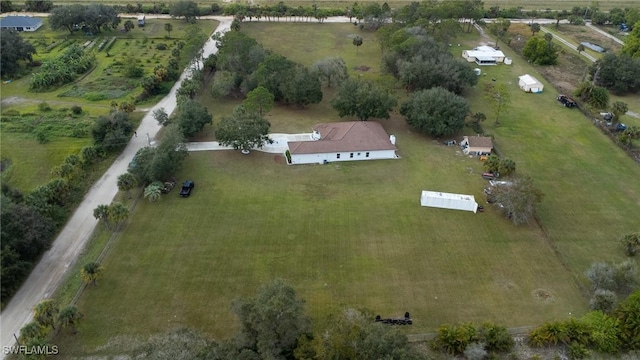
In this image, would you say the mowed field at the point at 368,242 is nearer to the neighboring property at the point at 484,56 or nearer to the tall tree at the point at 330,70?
the tall tree at the point at 330,70

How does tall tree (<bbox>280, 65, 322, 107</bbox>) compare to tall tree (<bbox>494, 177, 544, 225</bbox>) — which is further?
tall tree (<bbox>280, 65, 322, 107</bbox>)

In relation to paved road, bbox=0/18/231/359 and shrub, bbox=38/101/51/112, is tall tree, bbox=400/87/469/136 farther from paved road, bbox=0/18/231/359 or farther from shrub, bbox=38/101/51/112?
shrub, bbox=38/101/51/112

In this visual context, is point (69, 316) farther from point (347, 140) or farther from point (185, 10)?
point (185, 10)

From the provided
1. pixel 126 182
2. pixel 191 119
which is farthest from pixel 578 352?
pixel 191 119

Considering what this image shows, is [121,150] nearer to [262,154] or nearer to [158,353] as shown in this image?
[262,154]

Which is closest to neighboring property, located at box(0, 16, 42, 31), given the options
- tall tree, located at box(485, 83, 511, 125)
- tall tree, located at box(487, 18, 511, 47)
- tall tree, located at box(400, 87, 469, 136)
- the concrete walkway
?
the concrete walkway

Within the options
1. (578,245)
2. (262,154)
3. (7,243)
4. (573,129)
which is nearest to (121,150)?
(262,154)
